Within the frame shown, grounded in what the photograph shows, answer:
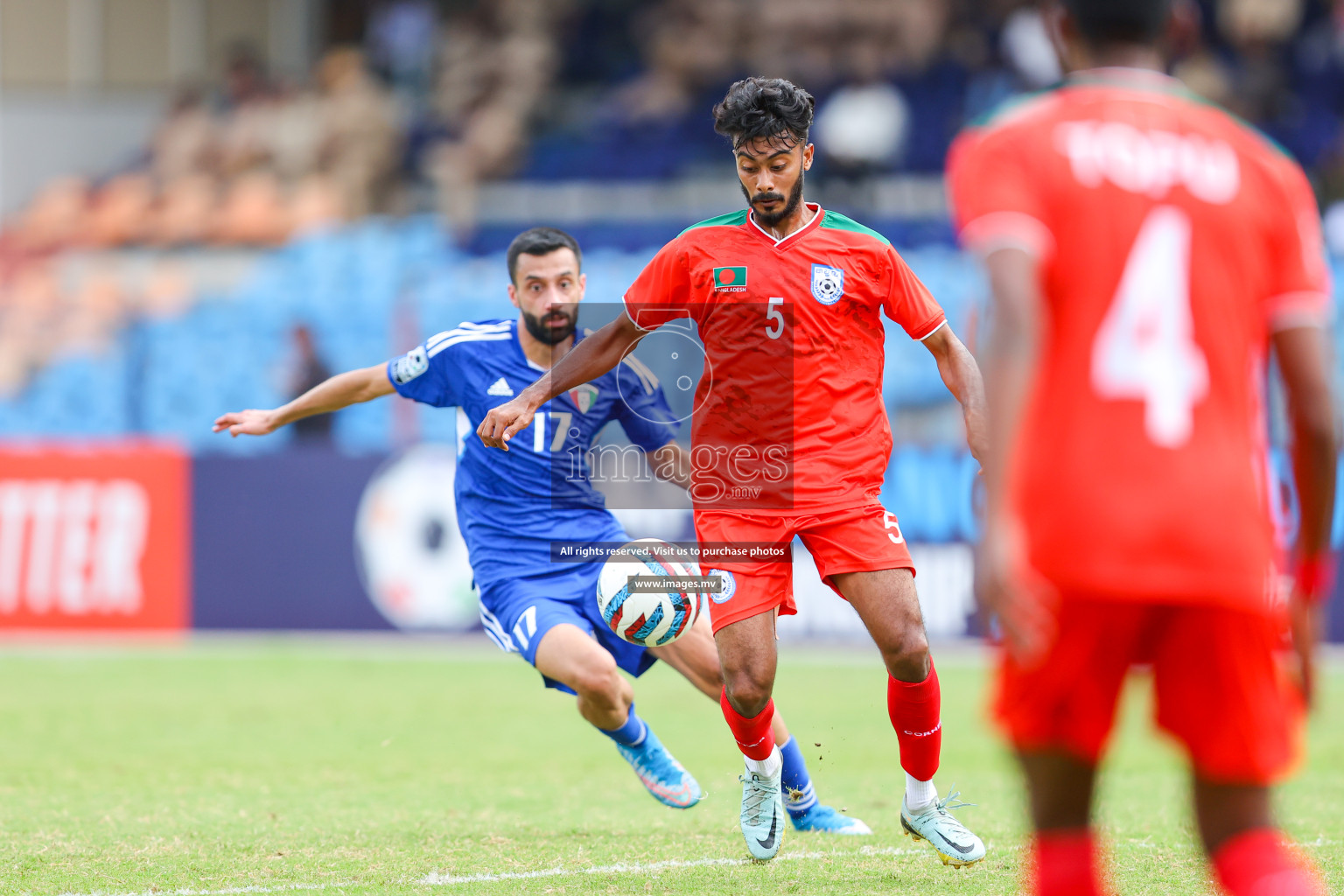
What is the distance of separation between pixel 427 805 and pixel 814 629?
6481 millimetres

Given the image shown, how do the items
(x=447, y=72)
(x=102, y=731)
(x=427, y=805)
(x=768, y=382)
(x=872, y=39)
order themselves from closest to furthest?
(x=768, y=382), (x=427, y=805), (x=102, y=731), (x=872, y=39), (x=447, y=72)

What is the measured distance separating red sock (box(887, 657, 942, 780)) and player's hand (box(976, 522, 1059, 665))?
8.94ft

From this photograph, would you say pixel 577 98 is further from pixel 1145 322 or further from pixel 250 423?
pixel 1145 322

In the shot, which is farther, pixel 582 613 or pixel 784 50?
pixel 784 50

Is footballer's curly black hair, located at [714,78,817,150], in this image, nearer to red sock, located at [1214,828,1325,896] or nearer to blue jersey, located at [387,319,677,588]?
blue jersey, located at [387,319,677,588]

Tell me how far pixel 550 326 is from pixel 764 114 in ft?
5.10

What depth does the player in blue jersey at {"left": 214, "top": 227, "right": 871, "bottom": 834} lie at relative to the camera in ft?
20.4

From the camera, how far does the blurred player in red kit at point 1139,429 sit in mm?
2758

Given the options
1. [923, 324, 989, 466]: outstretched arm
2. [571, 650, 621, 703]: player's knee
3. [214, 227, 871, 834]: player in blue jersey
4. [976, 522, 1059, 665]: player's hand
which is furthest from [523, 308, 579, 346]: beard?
[976, 522, 1059, 665]: player's hand

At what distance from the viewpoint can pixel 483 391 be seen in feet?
21.2

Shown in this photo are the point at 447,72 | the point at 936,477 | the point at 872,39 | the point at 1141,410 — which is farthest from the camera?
the point at 447,72

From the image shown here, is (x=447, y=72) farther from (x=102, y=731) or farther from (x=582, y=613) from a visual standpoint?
(x=582, y=613)

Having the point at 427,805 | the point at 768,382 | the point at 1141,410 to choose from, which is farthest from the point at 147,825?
the point at 1141,410

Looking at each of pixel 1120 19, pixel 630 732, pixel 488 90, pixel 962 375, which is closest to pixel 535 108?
pixel 488 90
